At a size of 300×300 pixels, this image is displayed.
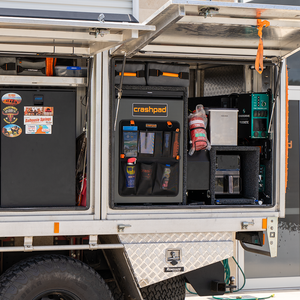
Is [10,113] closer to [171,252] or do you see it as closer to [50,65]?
[50,65]

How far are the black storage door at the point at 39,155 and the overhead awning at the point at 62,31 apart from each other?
0.35m

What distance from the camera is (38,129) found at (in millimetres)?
3240

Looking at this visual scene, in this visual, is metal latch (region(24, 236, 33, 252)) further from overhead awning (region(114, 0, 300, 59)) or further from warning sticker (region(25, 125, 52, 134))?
overhead awning (region(114, 0, 300, 59))

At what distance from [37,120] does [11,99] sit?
0.26m

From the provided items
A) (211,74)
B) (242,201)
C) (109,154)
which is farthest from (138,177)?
(211,74)

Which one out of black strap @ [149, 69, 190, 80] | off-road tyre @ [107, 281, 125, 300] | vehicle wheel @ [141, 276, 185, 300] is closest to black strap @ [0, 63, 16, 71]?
black strap @ [149, 69, 190, 80]

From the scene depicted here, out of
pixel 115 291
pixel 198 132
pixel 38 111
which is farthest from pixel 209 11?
pixel 115 291

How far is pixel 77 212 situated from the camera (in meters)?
3.20

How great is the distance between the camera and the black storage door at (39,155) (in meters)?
3.20

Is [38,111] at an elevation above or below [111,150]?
above

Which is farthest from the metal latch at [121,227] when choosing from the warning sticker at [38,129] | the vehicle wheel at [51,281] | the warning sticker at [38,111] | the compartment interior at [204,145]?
the warning sticker at [38,111]

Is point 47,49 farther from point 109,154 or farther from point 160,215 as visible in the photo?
point 160,215

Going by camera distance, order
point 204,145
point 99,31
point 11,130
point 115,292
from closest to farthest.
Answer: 1. point 99,31
2. point 11,130
3. point 204,145
4. point 115,292

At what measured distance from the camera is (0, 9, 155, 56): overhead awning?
2.65m
